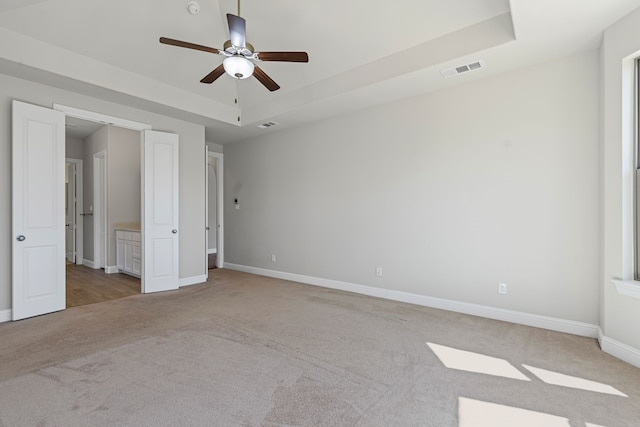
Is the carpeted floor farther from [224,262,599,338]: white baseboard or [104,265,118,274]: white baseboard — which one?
[104,265,118,274]: white baseboard

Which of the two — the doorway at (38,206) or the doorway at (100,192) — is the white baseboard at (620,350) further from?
the doorway at (100,192)

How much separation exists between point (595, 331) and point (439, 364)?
175 cm

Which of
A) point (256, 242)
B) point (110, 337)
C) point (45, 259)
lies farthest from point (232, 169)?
point (110, 337)

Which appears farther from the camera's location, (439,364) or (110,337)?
(110,337)

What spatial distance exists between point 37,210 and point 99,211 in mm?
3253

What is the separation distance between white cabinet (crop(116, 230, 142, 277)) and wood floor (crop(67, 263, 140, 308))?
0.16 meters

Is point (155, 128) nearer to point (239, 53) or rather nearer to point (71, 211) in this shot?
point (239, 53)

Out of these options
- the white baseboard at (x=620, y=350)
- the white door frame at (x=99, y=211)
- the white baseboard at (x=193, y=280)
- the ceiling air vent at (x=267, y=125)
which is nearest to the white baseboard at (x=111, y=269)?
the white door frame at (x=99, y=211)

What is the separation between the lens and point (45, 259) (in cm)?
364

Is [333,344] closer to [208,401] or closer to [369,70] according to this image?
[208,401]

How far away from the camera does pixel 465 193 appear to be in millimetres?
3693

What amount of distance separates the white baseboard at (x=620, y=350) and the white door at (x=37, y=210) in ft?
18.9

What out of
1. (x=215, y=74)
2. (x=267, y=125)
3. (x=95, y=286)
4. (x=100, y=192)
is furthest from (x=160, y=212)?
(x=100, y=192)

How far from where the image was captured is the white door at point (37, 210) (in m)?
3.44
